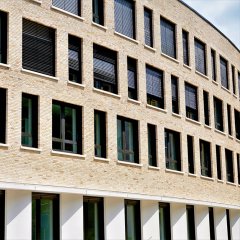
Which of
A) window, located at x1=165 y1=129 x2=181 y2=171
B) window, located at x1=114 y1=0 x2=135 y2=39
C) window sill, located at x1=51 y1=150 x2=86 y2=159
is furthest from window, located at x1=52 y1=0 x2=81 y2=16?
window, located at x1=165 y1=129 x2=181 y2=171

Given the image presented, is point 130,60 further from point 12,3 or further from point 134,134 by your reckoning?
point 12,3

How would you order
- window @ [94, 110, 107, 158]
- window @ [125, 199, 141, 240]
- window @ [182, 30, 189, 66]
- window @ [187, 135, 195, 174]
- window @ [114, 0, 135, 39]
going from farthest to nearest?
1. window @ [182, 30, 189, 66]
2. window @ [187, 135, 195, 174]
3. window @ [114, 0, 135, 39]
4. window @ [125, 199, 141, 240]
5. window @ [94, 110, 107, 158]

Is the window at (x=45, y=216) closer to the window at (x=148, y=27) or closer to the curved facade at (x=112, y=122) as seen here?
the curved facade at (x=112, y=122)

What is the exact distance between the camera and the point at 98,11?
1217 inches

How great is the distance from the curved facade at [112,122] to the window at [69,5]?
0.07 meters

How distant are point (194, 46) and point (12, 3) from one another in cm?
1692

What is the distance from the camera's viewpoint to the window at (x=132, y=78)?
3234cm

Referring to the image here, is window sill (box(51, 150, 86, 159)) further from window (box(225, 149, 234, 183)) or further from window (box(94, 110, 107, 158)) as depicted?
window (box(225, 149, 234, 183))

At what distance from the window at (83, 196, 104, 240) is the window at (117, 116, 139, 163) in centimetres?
281

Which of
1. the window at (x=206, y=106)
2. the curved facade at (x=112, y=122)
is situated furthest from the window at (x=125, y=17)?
the window at (x=206, y=106)

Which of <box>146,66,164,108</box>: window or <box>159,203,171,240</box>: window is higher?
<box>146,66,164,108</box>: window

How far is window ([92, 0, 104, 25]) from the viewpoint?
30609 mm

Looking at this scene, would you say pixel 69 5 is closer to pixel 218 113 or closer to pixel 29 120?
pixel 29 120

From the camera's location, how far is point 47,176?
25844 millimetres
